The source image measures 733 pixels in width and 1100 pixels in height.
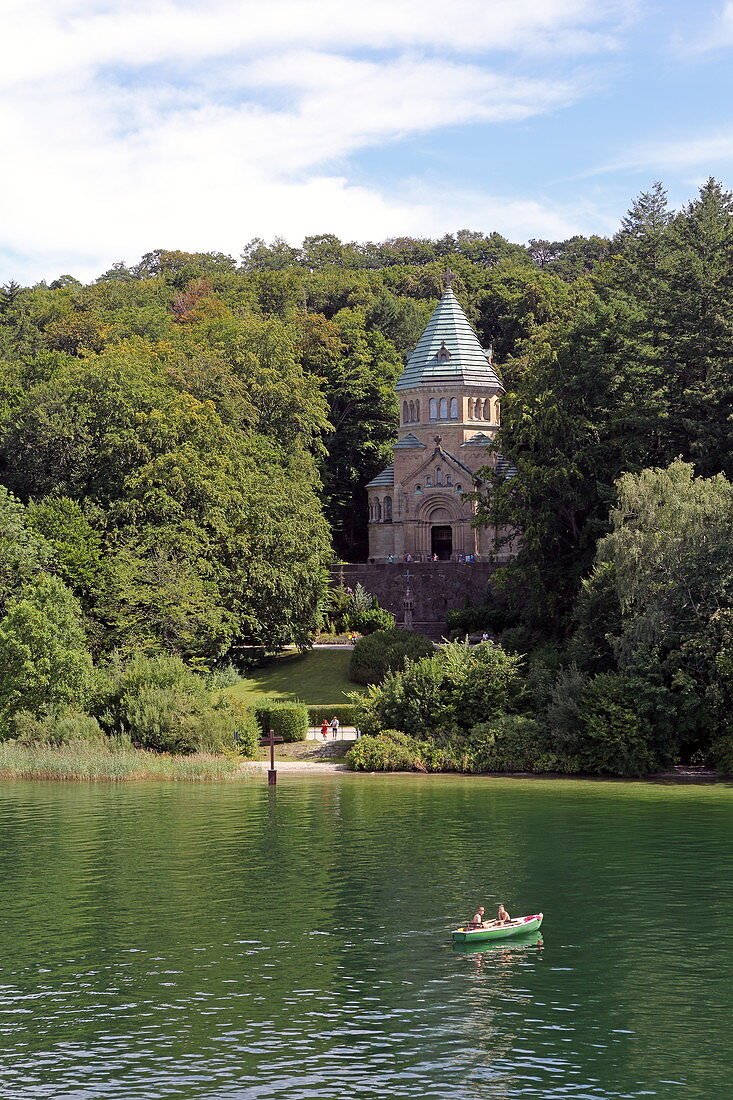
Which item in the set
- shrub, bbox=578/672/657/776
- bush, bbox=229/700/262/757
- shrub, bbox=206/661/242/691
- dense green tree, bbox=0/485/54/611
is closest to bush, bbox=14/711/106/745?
bush, bbox=229/700/262/757

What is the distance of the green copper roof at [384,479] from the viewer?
9925 cm

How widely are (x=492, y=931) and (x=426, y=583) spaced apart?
193ft

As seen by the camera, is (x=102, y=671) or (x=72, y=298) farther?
(x=72, y=298)

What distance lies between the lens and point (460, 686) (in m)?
56.3

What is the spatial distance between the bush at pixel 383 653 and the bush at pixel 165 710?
11.6 metres

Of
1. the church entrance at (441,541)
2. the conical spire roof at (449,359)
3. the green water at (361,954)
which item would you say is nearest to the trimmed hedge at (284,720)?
the green water at (361,954)

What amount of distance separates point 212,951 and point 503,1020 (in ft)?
22.5

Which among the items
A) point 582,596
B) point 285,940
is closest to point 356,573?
point 582,596

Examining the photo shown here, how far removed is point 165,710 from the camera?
56.1 m

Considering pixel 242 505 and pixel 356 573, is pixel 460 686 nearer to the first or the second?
pixel 242 505

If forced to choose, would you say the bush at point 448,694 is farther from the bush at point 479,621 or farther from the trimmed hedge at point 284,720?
the bush at point 479,621

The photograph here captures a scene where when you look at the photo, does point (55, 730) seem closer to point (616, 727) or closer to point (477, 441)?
point (616, 727)

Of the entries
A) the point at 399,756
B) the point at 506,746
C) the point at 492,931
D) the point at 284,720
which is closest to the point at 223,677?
the point at 284,720

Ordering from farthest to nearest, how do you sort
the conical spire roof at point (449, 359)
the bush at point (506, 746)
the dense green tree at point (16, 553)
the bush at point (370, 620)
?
the conical spire roof at point (449, 359) < the bush at point (370, 620) < the dense green tree at point (16, 553) < the bush at point (506, 746)
